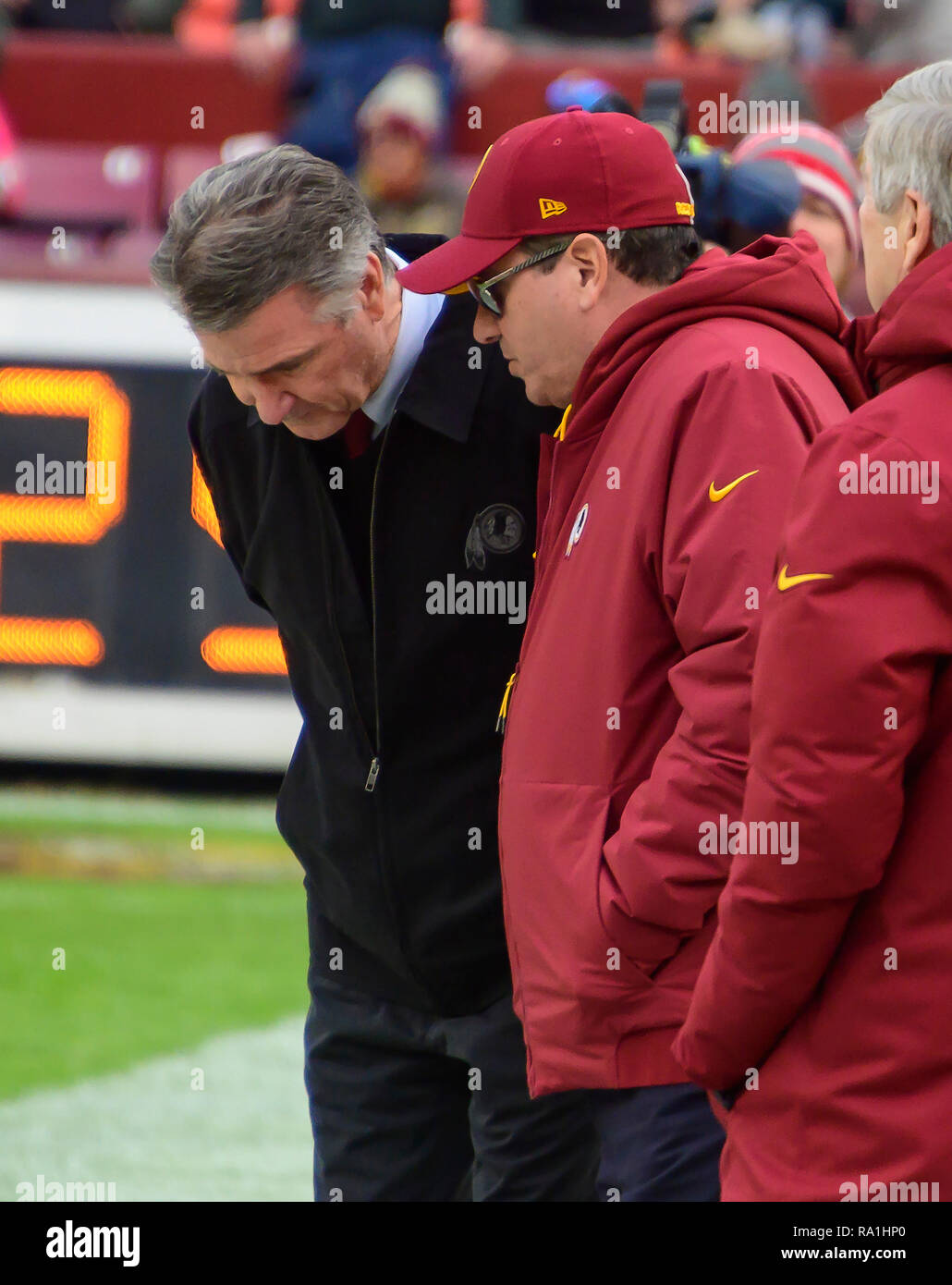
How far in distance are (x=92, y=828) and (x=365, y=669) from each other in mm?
4415

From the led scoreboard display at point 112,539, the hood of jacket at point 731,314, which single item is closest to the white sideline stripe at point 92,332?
the led scoreboard display at point 112,539

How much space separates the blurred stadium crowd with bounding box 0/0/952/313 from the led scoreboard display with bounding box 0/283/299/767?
0.30 m

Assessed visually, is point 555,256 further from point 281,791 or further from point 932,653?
point 281,791

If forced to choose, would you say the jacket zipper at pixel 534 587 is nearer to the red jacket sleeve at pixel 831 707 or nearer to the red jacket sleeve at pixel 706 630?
the red jacket sleeve at pixel 706 630

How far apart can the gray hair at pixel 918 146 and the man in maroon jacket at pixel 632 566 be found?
20 cm

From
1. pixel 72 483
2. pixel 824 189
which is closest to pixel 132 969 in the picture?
pixel 72 483

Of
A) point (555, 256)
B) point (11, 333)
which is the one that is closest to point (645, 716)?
point (555, 256)

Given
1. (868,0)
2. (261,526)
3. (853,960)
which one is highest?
(868,0)

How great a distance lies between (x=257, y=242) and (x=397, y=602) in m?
0.48

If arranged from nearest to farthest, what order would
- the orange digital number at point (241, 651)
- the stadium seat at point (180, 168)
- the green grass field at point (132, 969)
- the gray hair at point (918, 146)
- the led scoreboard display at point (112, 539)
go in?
the gray hair at point (918, 146) < the green grass field at point (132, 969) < the led scoreboard display at point (112, 539) < the orange digital number at point (241, 651) < the stadium seat at point (180, 168)

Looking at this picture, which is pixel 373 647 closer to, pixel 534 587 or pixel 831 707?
pixel 534 587

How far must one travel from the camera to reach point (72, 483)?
6234mm

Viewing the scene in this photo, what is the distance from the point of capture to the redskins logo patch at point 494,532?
93.9 inches

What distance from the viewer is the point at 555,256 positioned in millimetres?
2078
